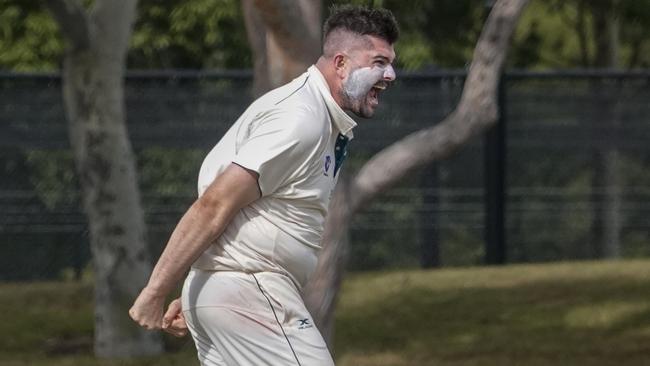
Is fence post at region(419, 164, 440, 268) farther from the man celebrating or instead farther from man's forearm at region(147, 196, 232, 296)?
man's forearm at region(147, 196, 232, 296)

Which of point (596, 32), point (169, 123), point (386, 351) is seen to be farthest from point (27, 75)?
point (596, 32)

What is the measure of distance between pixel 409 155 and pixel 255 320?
9.89 feet

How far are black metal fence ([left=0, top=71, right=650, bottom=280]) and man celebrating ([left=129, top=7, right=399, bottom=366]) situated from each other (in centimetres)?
895

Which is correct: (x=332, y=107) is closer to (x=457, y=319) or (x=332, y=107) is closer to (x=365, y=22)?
(x=365, y=22)

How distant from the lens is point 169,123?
1381 centimetres

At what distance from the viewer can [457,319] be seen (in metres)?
11.3

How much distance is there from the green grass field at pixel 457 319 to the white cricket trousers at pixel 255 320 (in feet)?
17.0

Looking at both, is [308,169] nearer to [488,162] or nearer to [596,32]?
[488,162]

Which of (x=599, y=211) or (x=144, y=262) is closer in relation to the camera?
(x=144, y=262)

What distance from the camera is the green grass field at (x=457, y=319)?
400 inches

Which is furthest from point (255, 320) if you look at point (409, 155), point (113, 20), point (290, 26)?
point (113, 20)

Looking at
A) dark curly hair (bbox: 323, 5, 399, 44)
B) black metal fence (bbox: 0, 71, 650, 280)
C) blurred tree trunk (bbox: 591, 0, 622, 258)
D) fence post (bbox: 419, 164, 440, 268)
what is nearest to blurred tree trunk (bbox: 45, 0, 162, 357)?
black metal fence (bbox: 0, 71, 650, 280)

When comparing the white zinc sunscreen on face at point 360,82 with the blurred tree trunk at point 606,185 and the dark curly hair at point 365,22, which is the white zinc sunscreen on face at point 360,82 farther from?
the blurred tree trunk at point 606,185

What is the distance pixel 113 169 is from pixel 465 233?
4.93m
